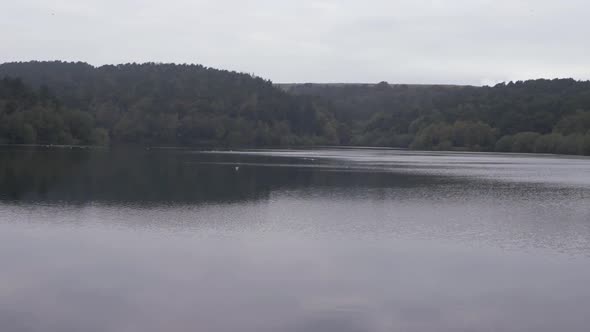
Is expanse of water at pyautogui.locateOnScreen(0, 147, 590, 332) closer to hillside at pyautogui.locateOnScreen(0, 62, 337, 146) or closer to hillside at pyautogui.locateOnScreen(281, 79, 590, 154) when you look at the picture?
hillside at pyautogui.locateOnScreen(281, 79, 590, 154)

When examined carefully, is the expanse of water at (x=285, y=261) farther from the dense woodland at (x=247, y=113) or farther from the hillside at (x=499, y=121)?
the hillside at (x=499, y=121)

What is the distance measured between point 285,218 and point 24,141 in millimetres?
73196

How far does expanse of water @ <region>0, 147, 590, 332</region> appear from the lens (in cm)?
1206

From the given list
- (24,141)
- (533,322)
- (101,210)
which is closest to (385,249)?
(533,322)

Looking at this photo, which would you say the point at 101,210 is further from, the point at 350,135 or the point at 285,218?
the point at 350,135

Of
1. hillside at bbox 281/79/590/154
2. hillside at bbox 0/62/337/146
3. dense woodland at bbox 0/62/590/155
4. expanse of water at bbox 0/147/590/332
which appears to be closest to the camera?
expanse of water at bbox 0/147/590/332

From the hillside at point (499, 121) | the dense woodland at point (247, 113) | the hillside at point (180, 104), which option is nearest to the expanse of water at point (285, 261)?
the dense woodland at point (247, 113)

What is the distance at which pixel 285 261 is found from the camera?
1645 cm

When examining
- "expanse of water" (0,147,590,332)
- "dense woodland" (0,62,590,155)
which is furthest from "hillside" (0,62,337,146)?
"expanse of water" (0,147,590,332)

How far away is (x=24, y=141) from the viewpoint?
87625mm

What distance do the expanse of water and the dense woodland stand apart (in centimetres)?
6964

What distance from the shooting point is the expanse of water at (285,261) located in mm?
12062

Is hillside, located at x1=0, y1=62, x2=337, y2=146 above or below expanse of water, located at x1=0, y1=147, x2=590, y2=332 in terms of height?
above

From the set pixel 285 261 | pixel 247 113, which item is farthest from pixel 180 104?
pixel 285 261
